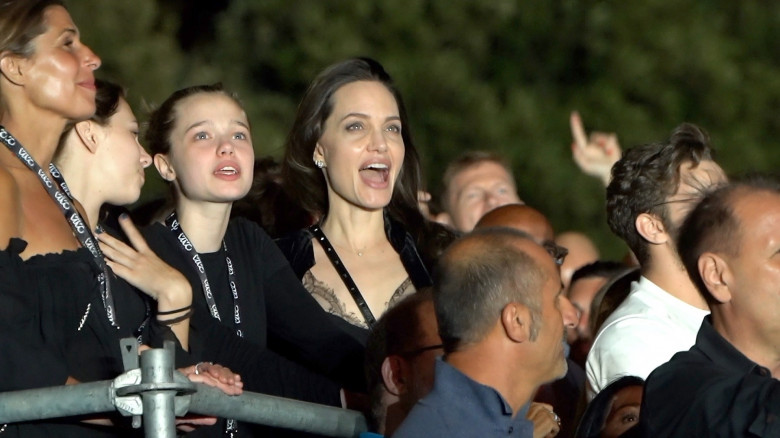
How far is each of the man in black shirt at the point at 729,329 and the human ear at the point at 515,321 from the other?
0.35 meters

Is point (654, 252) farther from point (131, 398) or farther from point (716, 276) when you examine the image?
point (131, 398)

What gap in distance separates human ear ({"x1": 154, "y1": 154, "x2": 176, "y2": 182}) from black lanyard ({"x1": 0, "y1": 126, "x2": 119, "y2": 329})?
3.18 ft

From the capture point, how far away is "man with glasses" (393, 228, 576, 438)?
3.73m

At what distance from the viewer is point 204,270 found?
201 inches

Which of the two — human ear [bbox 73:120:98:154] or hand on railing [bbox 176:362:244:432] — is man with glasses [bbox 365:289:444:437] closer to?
hand on railing [bbox 176:362:244:432]

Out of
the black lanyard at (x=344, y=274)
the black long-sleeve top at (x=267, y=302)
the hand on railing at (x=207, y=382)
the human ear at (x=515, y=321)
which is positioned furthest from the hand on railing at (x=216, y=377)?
the black lanyard at (x=344, y=274)

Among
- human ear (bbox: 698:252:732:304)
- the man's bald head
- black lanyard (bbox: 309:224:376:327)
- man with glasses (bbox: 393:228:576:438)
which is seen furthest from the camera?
the man's bald head

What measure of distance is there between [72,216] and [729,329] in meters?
1.81

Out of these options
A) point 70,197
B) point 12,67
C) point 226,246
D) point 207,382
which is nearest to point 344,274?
point 226,246

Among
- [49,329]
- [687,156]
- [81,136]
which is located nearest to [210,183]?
[81,136]

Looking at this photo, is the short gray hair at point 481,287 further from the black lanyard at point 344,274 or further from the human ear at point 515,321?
the black lanyard at point 344,274

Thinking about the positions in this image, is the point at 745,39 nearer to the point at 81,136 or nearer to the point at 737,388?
the point at 81,136

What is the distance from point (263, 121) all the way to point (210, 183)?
6922mm

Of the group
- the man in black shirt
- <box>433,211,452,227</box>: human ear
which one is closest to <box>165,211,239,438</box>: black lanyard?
the man in black shirt
